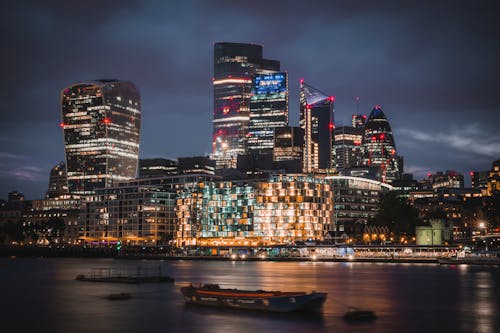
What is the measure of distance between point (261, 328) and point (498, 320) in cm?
2354

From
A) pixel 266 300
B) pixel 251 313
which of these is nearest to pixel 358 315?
pixel 266 300

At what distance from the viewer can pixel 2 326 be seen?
6144 cm

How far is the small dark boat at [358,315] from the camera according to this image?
64.6m

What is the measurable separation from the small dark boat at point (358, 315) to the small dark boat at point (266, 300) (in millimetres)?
2773

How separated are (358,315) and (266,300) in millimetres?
8966

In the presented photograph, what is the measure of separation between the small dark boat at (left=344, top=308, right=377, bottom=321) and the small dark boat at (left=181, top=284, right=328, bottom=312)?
9.10ft

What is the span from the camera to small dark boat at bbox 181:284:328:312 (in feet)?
212

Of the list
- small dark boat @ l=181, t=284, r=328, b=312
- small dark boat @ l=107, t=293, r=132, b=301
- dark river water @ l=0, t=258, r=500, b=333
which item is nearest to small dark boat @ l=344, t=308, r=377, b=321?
dark river water @ l=0, t=258, r=500, b=333

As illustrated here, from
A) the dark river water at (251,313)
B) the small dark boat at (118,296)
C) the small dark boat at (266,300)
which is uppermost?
the small dark boat at (266,300)

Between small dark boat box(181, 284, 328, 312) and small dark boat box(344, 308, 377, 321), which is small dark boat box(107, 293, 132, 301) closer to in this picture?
small dark boat box(181, 284, 328, 312)

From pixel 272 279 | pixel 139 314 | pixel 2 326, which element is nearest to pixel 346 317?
pixel 139 314

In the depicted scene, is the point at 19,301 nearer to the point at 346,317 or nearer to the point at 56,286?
the point at 56,286

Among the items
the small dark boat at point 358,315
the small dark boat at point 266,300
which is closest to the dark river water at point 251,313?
the small dark boat at point 266,300

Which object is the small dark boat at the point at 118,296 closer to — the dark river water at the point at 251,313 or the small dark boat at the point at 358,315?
the dark river water at the point at 251,313
